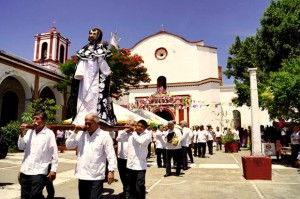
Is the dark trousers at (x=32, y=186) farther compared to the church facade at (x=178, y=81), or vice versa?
the church facade at (x=178, y=81)

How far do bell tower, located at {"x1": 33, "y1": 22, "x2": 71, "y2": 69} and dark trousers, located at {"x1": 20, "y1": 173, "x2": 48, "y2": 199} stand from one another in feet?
80.4

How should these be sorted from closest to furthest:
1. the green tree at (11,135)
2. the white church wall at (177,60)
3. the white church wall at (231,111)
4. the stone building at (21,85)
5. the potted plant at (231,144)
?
1. the green tree at (11,135)
2. the stone building at (21,85)
3. the potted plant at (231,144)
4. the white church wall at (231,111)
5. the white church wall at (177,60)

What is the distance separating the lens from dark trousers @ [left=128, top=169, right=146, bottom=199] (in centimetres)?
468

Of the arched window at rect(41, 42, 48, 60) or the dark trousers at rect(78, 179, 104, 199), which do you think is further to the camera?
the arched window at rect(41, 42, 48, 60)

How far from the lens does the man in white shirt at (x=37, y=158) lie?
3719mm

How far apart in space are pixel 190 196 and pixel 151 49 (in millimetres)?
24412

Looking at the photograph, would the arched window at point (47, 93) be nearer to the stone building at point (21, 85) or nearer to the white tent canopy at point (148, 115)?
the stone building at point (21, 85)

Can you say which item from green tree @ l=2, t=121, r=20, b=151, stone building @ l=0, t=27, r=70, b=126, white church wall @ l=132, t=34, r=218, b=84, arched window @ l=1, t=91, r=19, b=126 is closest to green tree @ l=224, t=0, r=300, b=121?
white church wall @ l=132, t=34, r=218, b=84

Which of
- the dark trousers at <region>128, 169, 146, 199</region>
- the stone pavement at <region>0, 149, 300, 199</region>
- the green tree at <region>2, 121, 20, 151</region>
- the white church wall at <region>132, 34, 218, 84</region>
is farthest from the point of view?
the white church wall at <region>132, 34, 218, 84</region>

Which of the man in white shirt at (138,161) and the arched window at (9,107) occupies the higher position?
the arched window at (9,107)

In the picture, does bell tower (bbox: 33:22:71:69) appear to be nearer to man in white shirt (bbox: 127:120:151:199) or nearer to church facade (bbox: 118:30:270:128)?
church facade (bbox: 118:30:270:128)

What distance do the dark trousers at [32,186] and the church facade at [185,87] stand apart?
2242 centimetres

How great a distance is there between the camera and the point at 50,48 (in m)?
27.1

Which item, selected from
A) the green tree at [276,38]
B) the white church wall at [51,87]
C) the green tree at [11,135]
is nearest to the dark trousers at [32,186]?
the green tree at [11,135]
